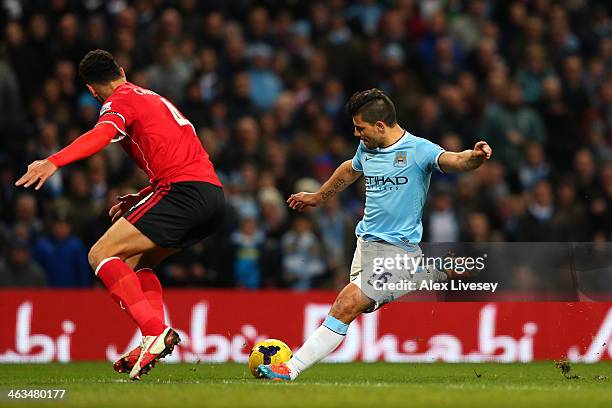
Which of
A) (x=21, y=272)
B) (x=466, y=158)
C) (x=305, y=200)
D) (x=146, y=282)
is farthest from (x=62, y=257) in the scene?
(x=466, y=158)

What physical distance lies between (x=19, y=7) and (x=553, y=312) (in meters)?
9.25

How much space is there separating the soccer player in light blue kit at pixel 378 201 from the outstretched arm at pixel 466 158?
0.03 meters

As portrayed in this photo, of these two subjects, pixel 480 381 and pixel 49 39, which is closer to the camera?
pixel 480 381

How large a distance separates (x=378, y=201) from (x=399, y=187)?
0.19 m

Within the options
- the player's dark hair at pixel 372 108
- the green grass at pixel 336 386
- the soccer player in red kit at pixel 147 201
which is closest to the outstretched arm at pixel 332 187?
the player's dark hair at pixel 372 108

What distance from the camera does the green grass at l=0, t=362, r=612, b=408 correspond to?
738 centimetres

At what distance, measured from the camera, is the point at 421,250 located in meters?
9.48

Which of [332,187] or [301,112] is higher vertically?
[301,112]

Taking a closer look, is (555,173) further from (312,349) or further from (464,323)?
(312,349)

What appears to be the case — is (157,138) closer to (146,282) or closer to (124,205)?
(124,205)

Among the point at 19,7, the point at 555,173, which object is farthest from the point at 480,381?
the point at 19,7

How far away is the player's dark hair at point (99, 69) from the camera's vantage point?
364 inches

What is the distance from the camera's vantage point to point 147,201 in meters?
9.05

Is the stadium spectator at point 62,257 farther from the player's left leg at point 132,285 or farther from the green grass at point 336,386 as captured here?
the player's left leg at point 132,285
